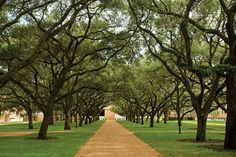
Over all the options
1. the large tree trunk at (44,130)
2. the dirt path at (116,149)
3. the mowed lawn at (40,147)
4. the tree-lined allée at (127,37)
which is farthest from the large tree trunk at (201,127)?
the large tree trunk at (44,130)

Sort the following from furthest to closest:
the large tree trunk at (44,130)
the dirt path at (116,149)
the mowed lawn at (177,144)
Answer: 1. the large tree trunk at (44,130)
2. the mowed lawn at (177,144)
3. the dirt path at (116,149)

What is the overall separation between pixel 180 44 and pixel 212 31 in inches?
405

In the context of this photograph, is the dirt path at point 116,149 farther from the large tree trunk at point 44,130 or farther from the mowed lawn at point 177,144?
the large tree trunk at point 44,130

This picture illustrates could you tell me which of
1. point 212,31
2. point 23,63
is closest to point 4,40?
point 23,63

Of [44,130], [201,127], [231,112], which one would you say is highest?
[231,112]

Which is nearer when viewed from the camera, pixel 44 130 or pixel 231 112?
pixel 231 112

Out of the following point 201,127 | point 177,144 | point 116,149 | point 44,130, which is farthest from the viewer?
point 44,130

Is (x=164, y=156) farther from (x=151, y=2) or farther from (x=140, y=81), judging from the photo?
(x=140, y=81)

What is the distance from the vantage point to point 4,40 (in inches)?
1134

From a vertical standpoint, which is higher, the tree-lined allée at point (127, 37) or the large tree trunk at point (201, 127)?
the tree-lined allée at point (127, 37)

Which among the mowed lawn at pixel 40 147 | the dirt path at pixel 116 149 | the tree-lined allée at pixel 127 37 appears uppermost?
the tree-lined allée at pixel 127 37

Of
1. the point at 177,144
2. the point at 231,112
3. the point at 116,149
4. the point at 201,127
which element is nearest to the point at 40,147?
the point at 116,149

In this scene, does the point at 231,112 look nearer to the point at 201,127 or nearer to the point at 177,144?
the point at 177,144

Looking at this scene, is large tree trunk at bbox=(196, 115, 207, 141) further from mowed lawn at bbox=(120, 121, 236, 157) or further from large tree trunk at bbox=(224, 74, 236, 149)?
large tree trunk at bbox=(224, 74, 236, 149)
